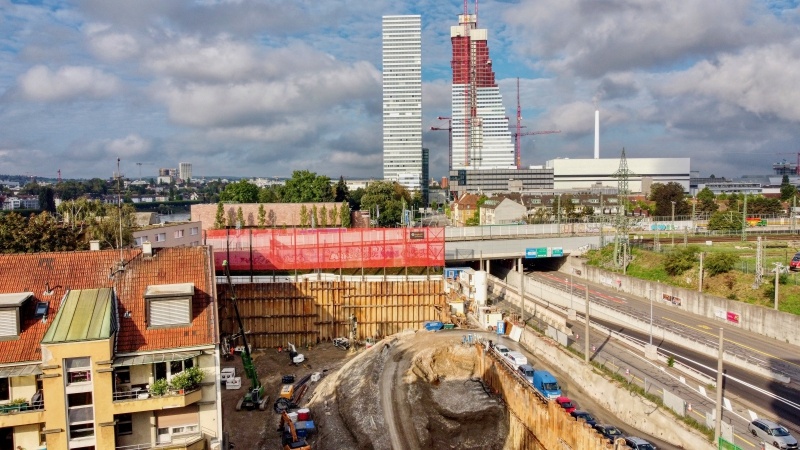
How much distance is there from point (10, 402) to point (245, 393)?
2059 cm

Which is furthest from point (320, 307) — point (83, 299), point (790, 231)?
point (790, 231)

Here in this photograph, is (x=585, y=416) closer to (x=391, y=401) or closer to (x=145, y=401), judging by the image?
(x=391, y=401)

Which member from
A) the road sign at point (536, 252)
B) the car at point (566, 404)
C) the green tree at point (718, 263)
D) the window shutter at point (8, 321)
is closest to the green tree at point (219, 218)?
the road sign at point (536, 252)

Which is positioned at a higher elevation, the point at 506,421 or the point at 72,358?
the point at 72,358

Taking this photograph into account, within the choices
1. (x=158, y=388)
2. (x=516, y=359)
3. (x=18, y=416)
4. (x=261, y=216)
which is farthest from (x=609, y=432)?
(x=261, y=216)

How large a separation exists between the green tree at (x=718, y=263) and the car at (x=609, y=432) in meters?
33.4

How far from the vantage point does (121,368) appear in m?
22.2

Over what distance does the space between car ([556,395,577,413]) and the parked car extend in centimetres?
326

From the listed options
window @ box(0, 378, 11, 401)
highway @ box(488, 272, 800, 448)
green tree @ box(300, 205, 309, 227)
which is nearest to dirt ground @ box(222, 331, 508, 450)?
highway @ box(488, 272, 800, 448)

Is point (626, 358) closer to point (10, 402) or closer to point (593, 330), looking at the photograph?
point (593, 330)

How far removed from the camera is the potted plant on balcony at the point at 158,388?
21797 millimetres

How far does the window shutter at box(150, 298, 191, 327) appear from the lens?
23.2 m

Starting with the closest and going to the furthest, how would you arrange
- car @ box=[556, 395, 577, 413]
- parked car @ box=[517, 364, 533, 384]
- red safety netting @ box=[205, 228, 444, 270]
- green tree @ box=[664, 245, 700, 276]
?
1. car @ box=[556, 395, 577, 413]
2. parked car @ box=[517, 364, 533, 384]
3. red safety netting @ box=[205, 228, 444, 270]
4. green tree @ box=[664, 245, 700, 276]

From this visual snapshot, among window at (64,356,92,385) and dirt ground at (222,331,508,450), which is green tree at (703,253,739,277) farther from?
window at (64,356,92,385)
